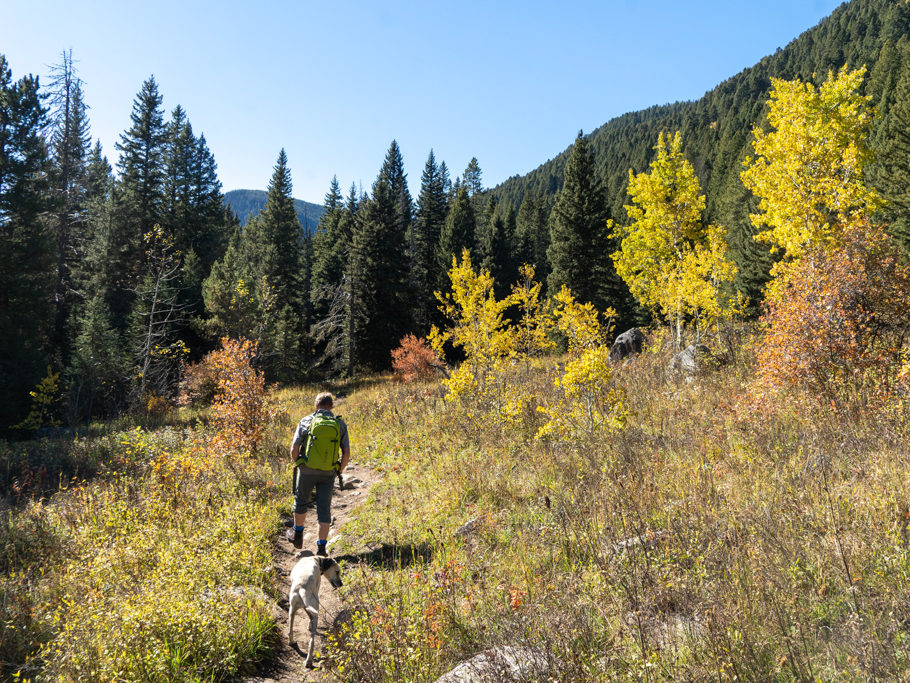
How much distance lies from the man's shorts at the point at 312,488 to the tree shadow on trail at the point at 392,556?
66 centimetres

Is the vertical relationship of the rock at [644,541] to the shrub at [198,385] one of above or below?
below

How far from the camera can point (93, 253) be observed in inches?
1088

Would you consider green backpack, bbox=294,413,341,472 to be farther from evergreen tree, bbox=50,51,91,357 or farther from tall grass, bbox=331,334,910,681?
evergreen tree, bbox=50,51,91,357

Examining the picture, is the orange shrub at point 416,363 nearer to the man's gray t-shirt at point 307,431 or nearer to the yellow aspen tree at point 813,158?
the yellow aspen tree at point 813,158

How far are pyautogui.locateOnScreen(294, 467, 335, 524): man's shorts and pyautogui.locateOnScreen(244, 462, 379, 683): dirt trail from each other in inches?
26.4

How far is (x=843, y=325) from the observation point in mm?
6312

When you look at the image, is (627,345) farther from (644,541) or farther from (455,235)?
(455,235)

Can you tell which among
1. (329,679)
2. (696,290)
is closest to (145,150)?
(696,290)

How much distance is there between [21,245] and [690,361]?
28.0 metres

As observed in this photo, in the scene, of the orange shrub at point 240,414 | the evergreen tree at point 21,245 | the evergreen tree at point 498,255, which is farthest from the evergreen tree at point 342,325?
the orange shrub at point 240,414

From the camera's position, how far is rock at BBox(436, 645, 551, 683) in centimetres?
263

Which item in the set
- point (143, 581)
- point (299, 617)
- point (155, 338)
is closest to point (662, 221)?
point (299, 617)

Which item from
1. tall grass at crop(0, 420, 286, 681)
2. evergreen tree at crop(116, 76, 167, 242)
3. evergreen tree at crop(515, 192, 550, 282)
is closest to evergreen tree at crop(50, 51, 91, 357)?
evergreen tree at crop(116, 76, 167, 242)

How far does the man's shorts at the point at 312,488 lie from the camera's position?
5.81 meters
